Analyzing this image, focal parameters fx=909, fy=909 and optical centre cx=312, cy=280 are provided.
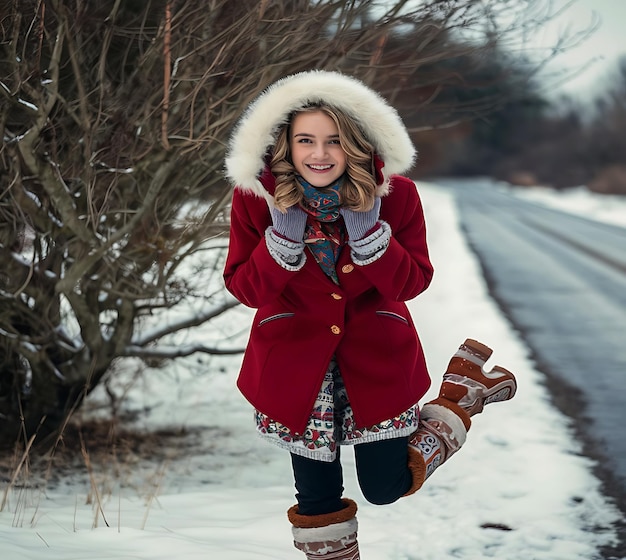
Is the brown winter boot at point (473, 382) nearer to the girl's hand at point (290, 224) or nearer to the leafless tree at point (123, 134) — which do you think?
the girl's hand at point (290, 224)

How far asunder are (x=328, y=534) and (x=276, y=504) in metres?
1.50

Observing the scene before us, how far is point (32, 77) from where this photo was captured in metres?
3.87

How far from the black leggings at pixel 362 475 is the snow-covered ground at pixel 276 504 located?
68cm

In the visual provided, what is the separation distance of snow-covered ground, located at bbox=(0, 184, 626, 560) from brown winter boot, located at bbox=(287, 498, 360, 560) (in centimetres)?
62

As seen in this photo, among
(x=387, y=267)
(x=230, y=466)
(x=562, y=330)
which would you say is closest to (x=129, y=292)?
(x=230, y=466)

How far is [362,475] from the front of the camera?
8.83 ft

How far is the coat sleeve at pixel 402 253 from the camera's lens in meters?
2.47

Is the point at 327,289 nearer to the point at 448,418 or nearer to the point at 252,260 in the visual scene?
the point at 252,260

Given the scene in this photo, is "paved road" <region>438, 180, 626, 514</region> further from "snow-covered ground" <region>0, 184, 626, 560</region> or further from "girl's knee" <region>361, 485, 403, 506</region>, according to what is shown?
"girl's knee" <region>361, 485, 403, 506</region>

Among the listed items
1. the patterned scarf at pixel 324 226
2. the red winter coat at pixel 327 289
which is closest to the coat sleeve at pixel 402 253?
the red winter coat at pixel 327 289

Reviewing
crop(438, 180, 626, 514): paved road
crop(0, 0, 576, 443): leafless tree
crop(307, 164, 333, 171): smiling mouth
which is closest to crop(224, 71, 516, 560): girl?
crop(307, 164, 333, 171): smiling mouth

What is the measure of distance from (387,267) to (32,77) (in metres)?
2.15

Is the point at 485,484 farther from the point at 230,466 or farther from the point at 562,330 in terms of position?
the point at 562,330

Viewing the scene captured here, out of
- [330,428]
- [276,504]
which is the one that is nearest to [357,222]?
[330,428]
